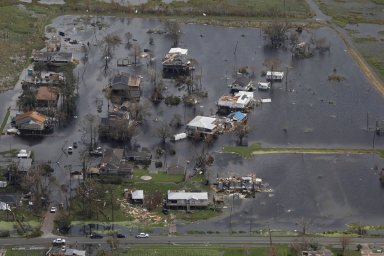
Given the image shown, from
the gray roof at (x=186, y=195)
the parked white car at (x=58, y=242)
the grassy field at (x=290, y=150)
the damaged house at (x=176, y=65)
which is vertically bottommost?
the parked white car at (x=58, y=242)

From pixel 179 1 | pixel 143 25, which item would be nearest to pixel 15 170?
pixel 143 25

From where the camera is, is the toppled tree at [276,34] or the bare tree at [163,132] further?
the toppled tree at [276,34]

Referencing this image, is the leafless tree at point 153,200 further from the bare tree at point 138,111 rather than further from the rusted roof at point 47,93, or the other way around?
the rusted roof at point 47,93

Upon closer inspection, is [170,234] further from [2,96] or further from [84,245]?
[2,96]

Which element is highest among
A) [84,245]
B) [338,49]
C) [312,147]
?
[338,49]

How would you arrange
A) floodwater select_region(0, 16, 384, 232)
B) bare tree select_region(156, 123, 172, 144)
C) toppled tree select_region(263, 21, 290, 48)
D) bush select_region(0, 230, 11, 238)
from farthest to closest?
toppled tree select_region(263, 21, 290, 48) → bare tree select_region(156, 123, 172, 144) → floodwater select_region(0, 16, 384, 232) → bush select_region(0, 230, 11, 238)

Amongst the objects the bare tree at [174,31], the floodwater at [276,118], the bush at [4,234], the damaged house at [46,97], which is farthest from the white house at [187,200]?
the bare tree at [174,31]

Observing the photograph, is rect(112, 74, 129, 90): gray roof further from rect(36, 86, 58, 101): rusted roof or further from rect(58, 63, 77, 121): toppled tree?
rect(36, 86, 58, 101): rusted roof

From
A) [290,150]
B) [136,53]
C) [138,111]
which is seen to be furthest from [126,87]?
[290,150]

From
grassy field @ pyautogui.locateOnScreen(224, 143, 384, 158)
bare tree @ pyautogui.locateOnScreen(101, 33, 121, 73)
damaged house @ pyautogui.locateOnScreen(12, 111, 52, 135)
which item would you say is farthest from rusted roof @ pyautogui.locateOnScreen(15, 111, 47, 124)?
grassy field @ pyautogui.locateOnScreen(224, 143, 384, 158)
